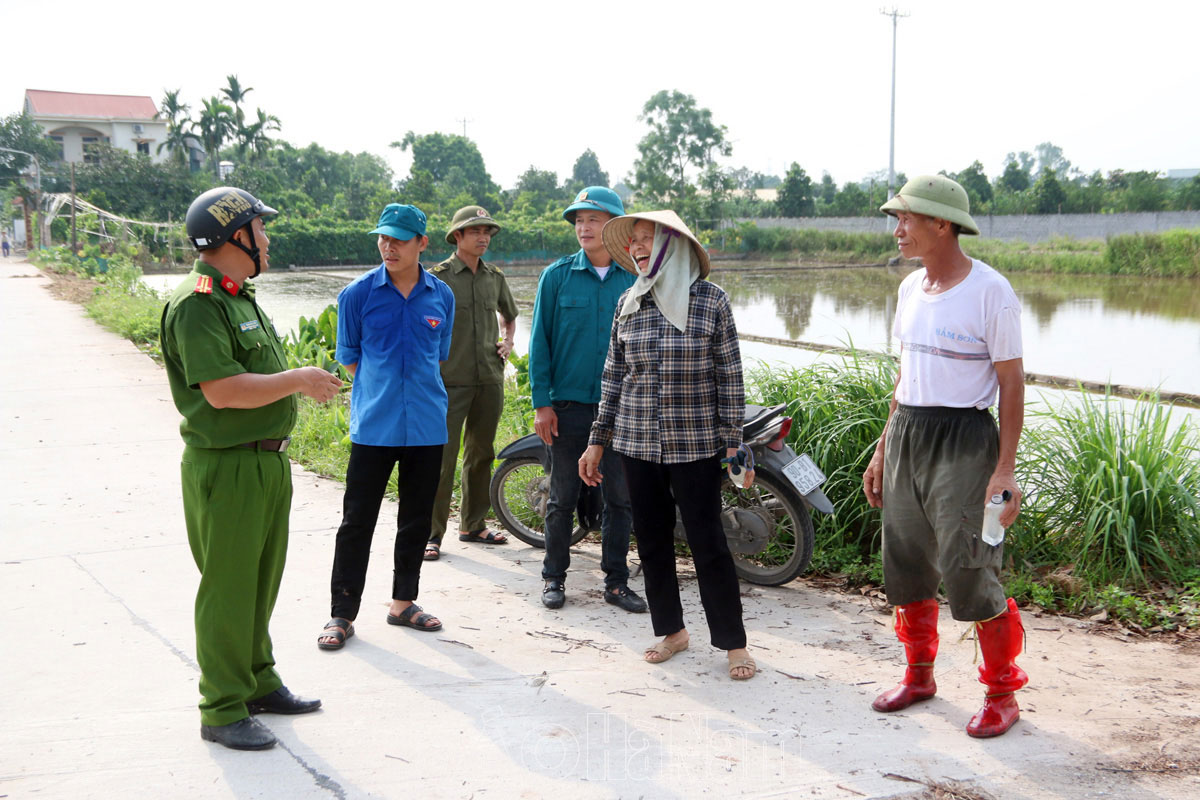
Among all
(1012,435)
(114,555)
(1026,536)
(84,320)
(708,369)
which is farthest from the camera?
(84,320)

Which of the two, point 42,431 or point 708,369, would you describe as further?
point 42,431

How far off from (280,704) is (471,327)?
8.21 feet

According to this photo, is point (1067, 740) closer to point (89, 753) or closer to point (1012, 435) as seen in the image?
point (1012, 435)

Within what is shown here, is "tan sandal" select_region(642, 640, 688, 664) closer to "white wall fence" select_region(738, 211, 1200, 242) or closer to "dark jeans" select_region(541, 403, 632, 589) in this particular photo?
"dark jeans" select_region(541, 403, 632, 589)

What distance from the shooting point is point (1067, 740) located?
3.19m

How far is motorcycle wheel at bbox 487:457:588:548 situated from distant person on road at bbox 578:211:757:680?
1.74 meters

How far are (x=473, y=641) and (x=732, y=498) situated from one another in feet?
5.36

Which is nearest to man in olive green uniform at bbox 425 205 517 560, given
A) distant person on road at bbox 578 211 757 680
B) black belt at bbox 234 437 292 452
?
distant person on road at bbox 578 211 757 680

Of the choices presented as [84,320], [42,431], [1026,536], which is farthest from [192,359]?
[84,320]

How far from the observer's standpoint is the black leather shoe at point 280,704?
3.36 metres

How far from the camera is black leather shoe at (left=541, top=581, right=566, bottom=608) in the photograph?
453 centimetres

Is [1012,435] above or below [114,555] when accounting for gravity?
above

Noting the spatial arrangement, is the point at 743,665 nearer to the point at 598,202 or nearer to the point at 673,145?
the point at 598,202

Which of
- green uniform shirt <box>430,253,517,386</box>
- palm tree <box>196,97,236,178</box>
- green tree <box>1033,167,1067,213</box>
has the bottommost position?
green uniform shirt <box>430,253,517,386</box>
